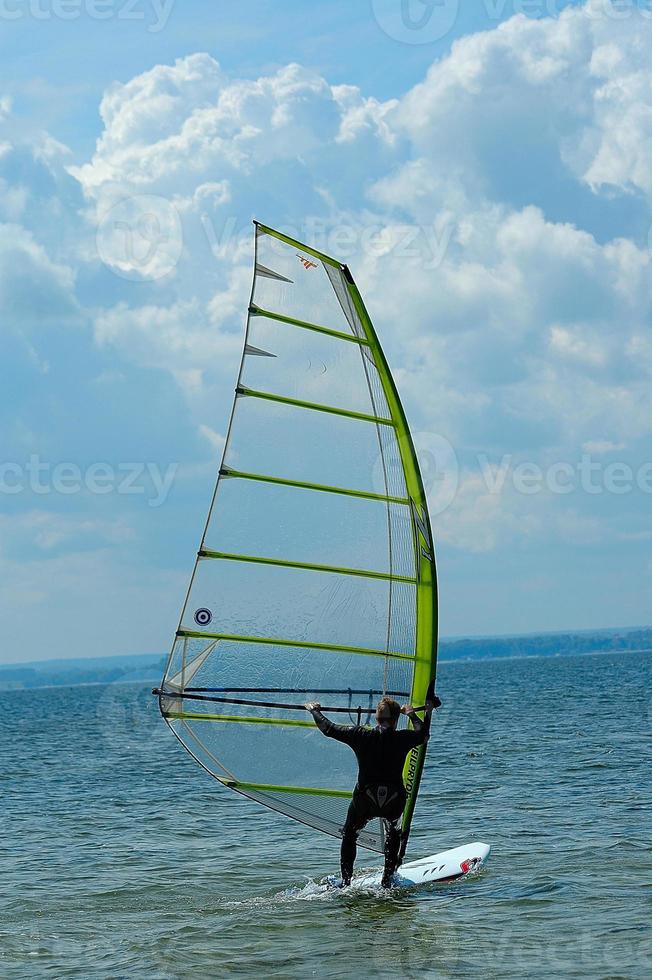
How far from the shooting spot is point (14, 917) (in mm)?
9141

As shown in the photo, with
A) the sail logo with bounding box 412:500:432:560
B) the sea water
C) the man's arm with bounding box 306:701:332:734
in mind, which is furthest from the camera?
the sail logo with bounding box 412:500:432:560

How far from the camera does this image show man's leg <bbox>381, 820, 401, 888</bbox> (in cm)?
893

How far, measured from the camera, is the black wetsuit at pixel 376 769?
27.0ft

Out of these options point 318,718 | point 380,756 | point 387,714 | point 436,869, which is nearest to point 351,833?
point 380,756

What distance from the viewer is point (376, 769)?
8.35 m

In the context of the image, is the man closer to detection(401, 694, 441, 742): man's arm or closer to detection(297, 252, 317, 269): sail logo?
detection(401, 694, 441, 742): man's arm

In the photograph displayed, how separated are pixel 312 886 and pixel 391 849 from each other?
1025 mm

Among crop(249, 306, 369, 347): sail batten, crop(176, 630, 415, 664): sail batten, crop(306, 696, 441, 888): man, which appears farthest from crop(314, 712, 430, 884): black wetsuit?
crop(249, 306, 369, 347): sail batten

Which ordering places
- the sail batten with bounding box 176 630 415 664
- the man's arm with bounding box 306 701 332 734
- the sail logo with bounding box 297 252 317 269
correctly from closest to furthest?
the man's arm with bounding box 306 701 332 734 → the sail batten with bounding box 176 630 415 664 → the sail logo with bounding box 297 252 317 269

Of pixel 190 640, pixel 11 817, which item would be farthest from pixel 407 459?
pixel 11 817

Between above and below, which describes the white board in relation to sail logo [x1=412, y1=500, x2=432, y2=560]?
below

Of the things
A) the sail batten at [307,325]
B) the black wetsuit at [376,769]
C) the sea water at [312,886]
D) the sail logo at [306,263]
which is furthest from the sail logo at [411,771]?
the sail logo at [306,263]

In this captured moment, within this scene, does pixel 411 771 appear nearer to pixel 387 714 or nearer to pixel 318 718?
pixel 387 714

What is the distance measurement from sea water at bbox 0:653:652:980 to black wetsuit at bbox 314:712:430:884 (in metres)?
0.74
